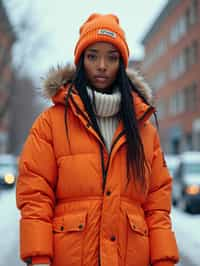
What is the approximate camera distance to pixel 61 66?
2908 millimetres

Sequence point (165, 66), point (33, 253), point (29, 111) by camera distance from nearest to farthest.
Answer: point (33, 253)
point (165, 66)
point (29, 111)

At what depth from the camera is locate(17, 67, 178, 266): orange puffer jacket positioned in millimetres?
2535

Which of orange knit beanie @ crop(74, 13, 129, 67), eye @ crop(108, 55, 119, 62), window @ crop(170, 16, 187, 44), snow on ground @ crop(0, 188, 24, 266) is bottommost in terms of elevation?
snow on ground @ crop(0, 188, 24, 266)

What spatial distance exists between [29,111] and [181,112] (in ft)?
71.9

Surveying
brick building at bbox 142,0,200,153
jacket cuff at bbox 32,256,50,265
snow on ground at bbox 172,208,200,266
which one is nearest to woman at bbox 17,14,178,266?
jacket cuff at bbox 32,256,50,265

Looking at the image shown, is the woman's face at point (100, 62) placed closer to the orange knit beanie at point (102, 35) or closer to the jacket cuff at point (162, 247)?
the orange knit beanie at point (102, 35)

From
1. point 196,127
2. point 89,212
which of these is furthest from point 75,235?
point 196,127

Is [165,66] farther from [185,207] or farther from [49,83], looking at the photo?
[49,83]

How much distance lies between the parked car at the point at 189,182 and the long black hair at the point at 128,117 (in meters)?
13.1

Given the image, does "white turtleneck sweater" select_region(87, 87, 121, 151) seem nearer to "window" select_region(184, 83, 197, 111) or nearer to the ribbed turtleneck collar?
the ribbed turtleneck collar

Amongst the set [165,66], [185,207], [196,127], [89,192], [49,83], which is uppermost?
[165,66]

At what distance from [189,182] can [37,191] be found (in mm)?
13892

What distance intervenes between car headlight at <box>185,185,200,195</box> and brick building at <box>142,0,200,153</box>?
79.0ft

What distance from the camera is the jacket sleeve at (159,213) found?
2703 millimetres
